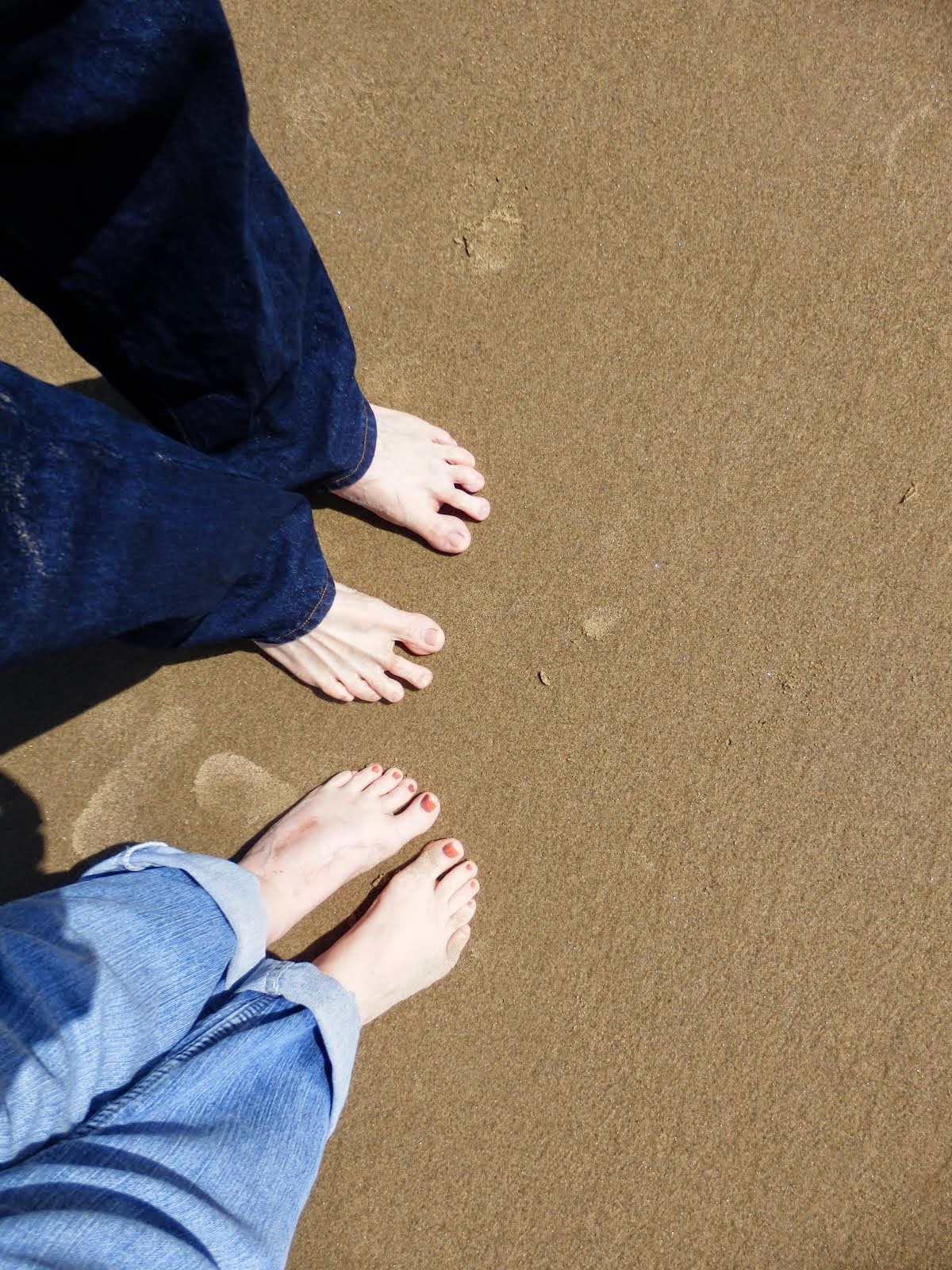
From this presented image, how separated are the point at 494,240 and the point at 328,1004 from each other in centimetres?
107

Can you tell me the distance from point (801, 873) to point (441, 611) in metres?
0.62

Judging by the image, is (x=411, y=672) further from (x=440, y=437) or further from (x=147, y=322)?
(x=147, y=322)

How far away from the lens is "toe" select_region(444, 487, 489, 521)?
1.15 meters

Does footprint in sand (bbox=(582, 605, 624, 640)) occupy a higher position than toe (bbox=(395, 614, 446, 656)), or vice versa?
footprint in sand (bbox=(582, 605, 624, 640))

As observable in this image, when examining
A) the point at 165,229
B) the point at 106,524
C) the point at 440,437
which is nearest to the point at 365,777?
the point at 440,437

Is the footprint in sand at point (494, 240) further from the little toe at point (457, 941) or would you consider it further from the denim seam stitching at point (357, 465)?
the little toe at point (457, 941)

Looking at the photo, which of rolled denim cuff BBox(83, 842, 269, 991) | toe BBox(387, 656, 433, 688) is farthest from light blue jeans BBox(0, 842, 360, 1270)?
toe BBox(387, 656, 433, 688)

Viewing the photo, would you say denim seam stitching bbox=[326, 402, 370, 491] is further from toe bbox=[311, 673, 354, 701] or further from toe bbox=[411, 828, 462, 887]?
toe bbox=[411, 828, 462, 887]

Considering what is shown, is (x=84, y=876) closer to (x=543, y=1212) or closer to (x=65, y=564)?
(x=65, y=564)

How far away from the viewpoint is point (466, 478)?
1.16 m

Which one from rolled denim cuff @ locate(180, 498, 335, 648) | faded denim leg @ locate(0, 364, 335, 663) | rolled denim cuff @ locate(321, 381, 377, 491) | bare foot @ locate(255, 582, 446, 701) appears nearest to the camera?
faded denim leg @ locate(0, 364, 335, 663)

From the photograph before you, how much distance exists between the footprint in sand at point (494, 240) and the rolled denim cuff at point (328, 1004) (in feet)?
3.29

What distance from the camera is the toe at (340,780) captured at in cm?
116

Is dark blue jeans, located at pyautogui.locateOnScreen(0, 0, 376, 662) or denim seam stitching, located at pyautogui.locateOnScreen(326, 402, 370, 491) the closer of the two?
dark blue jeans, located at pyautogui.locateOnScreen(0, 0, 376, 662)
